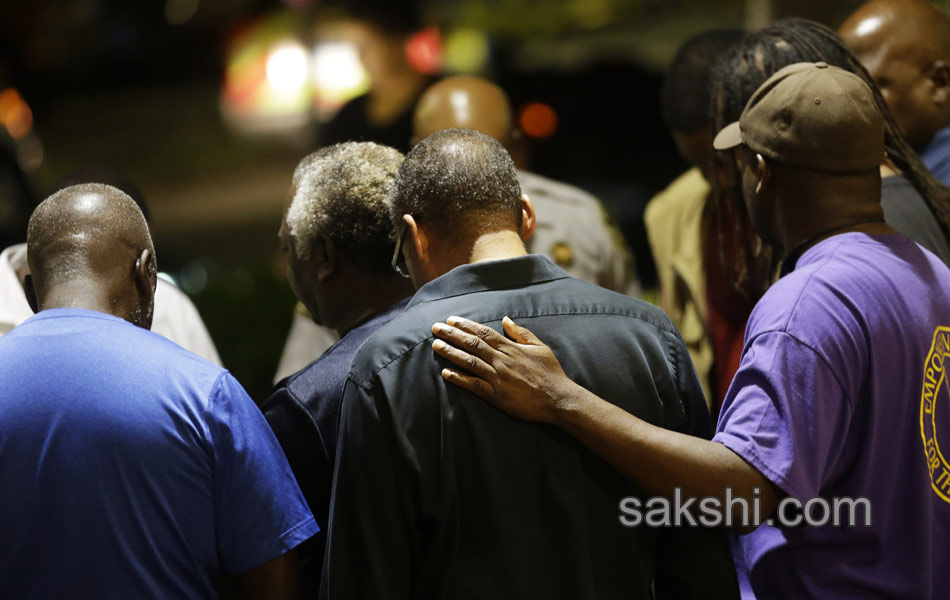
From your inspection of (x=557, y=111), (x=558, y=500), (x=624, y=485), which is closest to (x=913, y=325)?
(x=624, y=485)

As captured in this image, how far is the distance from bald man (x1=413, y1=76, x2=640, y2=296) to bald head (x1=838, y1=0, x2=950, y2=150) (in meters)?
1.31

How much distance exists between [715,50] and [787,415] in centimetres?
282

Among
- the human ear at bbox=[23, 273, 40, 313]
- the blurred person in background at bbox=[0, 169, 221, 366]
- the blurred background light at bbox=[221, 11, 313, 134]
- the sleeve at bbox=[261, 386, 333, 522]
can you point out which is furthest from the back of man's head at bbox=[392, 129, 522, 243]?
the blurred background light at bbox=[221, 11, 313, 134]

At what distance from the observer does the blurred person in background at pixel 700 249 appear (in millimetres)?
4699

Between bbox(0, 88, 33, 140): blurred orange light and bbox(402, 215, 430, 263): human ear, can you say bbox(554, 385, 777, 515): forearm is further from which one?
bbox(0, 88, 33, 140): blurred orange light

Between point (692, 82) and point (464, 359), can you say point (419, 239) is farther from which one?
point (692, 82)

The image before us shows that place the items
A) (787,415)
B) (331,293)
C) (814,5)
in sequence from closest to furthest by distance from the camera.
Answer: (787,415) < (331,293) < (814,5)

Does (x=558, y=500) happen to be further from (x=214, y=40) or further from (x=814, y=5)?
(x=214, y=40)

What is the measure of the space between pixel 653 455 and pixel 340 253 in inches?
45.9

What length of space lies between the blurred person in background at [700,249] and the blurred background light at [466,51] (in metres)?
7.24

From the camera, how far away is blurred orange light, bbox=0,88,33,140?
13.4 meters

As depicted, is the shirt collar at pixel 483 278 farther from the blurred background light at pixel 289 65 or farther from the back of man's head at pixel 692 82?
the blurred background light at pixel 289 65

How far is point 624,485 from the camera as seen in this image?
2.61 m

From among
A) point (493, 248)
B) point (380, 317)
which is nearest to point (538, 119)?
point (380, 317)
